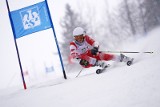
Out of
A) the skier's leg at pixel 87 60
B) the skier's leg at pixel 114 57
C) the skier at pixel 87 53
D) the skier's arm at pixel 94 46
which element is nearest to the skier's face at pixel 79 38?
the skier at pixel 87 53

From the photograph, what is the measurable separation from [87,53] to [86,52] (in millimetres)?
58

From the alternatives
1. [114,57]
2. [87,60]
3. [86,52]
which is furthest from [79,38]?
[114,57]

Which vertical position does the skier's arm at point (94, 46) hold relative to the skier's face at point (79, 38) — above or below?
below

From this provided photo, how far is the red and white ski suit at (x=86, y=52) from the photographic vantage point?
7784mm

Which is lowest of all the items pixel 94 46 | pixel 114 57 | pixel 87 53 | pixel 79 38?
pixel 114 57

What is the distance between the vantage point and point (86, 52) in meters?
8.37

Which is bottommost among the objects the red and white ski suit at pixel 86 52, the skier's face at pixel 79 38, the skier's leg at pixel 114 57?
the skier's leg at pixel 114 57

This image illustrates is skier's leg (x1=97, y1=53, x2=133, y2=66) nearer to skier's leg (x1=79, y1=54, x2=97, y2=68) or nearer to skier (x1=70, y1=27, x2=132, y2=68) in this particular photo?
skier (x1=70, y1=27, x2=132, y2=68)

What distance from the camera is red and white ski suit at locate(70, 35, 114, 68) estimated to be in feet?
25.5

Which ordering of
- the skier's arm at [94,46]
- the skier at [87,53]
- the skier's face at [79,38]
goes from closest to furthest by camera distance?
the skier at [87,53] < the skier's arm at [94,46] < the skier's face at [79,38]

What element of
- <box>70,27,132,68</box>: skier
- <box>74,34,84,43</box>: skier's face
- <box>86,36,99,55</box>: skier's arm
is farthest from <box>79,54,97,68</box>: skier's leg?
<box>74,34,84,43</box>: skier's face

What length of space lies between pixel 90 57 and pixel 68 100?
3.24 meters

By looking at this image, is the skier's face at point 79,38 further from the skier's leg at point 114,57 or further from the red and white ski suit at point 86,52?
the skier's leg at point 114,57

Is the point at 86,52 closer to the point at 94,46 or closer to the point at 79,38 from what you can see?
the point at 94,46
